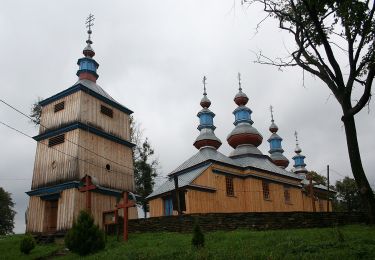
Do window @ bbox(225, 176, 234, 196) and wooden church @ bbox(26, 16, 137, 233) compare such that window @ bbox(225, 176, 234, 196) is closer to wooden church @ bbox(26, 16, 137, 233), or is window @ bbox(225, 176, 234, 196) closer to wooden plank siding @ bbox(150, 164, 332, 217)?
wooden plank siding @ bbox(150, 164, 332, 217)

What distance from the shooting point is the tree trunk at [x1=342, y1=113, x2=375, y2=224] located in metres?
12.4

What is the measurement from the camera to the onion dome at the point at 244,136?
30.5 metres

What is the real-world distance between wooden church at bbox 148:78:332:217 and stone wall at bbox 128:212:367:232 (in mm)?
1618

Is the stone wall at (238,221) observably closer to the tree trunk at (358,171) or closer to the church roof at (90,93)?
the tree trunk at (358,171)

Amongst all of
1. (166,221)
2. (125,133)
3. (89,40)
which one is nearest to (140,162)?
(125,133)

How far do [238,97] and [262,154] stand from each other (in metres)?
5.80

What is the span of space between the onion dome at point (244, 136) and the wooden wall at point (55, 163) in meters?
12.4

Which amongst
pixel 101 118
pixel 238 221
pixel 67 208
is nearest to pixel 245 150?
pixel 101 118

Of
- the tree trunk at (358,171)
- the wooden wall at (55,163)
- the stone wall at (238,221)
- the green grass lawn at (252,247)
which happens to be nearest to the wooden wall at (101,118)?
the wooden wall at (55,163)

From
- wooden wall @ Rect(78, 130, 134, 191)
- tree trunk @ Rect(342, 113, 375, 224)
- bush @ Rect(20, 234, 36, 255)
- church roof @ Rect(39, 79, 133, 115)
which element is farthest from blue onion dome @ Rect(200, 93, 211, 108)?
tree trunk @ Rect(342, 113, 375, 224)

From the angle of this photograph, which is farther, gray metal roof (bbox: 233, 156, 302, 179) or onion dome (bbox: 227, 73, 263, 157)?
onion dome (bbox: 227, 73, 263, 157)

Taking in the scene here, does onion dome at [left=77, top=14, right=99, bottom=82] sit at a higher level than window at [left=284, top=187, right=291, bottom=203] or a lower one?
higher

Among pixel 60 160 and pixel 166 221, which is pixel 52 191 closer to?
pixel 60 160

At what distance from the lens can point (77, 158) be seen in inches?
882
